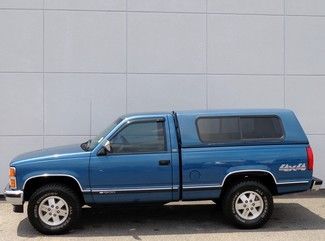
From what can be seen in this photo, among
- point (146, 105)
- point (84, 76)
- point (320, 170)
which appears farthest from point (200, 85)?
point (320, 170)

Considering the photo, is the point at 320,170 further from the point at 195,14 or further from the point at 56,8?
the point at 56,8

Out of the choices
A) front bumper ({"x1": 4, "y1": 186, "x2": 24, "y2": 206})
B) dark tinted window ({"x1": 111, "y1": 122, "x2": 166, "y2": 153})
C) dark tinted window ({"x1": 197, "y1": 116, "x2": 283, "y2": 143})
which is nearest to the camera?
front bumper ({"x1": 4, "y1": 186, "x2": 24, "y2": 206})

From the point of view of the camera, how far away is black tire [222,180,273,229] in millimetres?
7324

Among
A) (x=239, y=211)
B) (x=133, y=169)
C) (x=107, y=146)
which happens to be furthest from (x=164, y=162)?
(x=239, y=211)

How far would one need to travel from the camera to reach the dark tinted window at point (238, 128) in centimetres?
743

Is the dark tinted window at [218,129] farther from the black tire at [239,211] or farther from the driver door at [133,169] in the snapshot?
the black tire at [239,211]

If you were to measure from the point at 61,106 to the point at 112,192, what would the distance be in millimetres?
3333

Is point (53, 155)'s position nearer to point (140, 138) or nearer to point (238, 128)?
point (140, 138)

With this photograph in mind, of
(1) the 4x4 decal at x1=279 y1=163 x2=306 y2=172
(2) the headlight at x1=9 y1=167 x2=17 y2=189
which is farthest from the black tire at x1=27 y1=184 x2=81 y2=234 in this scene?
(1) the 4x4 decal at x1=279 y1=163 x2=306 y2=172

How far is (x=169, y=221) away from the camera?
7.93m

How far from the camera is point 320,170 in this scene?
1045cm

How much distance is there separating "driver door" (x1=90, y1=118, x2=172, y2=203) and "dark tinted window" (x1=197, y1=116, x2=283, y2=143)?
65cm

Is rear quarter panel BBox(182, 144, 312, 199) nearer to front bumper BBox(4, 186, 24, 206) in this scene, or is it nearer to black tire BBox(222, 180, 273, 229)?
black tire BBox(222, 180, 273, 229)

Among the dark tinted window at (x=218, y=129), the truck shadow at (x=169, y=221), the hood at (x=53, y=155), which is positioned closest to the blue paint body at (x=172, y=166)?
the hood at (x=53, y=155)
